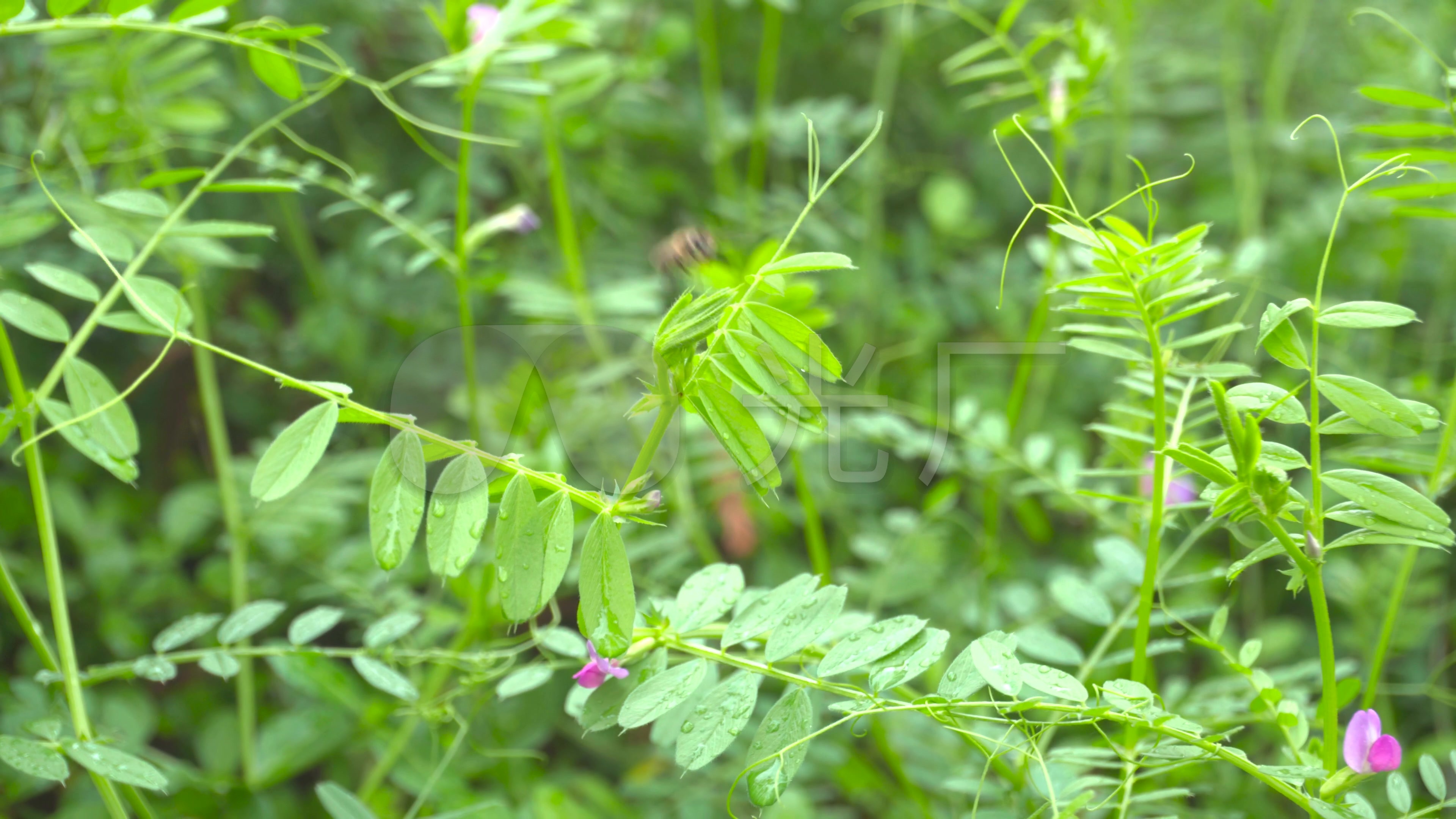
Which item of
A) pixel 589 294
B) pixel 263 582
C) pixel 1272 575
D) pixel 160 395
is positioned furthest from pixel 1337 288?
pixel 160 395

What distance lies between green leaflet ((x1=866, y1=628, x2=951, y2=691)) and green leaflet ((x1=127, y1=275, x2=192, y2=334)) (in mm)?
457

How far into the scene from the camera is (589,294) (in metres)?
1.19

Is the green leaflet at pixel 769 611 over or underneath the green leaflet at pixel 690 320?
underneath

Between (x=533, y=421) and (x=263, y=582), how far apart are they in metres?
0.31

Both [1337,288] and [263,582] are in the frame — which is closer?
[263,582]

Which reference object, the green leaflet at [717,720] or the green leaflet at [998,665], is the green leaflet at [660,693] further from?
the green leaflet at [998,665]

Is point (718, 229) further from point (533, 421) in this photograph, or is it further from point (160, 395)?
point (160, 395)

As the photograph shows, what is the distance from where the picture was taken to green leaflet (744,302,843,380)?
1.50ft

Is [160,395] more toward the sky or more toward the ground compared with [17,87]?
more toward the ground

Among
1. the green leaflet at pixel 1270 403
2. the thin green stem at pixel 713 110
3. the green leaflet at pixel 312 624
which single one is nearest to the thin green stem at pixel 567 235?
the thin green stem at pixel 713 110

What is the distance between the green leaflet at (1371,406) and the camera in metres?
0.43

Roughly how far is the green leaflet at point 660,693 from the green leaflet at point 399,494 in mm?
129

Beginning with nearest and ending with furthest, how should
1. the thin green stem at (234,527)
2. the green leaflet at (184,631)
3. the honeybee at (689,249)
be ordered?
the green leaflet at (184,631)
the honeybee at (689,249)
the thin green stem at (234,527)

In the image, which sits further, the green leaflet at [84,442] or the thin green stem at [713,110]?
the thin green stem at [713,110]
